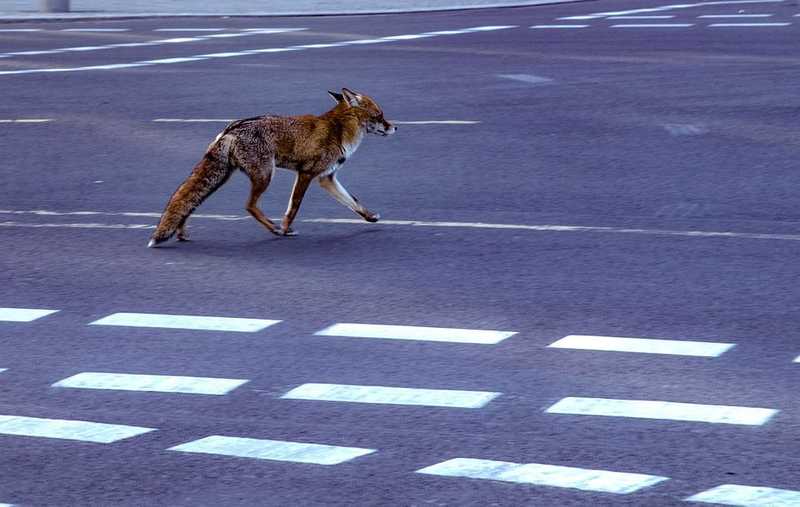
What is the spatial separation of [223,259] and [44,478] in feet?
14.5

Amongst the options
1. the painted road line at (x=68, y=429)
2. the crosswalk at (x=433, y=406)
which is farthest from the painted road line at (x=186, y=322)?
the painted road line at (x=68, y=429)

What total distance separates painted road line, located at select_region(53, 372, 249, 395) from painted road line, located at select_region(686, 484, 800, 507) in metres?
2.55

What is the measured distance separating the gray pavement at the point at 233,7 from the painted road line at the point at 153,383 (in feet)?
85.7

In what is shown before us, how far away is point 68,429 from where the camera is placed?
681 centimetres

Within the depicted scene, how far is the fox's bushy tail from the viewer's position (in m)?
10.8

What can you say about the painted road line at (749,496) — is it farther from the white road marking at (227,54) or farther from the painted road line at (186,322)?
the white road marking at (227,54)

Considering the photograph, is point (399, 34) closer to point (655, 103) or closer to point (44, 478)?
point (655, 103)

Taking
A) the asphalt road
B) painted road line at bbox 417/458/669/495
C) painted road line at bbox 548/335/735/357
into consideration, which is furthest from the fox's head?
painted road line at bbox 417/458/669/495

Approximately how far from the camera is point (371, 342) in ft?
26.8

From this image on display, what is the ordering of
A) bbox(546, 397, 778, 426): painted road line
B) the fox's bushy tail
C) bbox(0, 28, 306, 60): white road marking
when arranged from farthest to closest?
bbox(0, 28, 306, 60): white road marking < the fox's bushy tail < bbox(546, 397, 778, 426): painted road line

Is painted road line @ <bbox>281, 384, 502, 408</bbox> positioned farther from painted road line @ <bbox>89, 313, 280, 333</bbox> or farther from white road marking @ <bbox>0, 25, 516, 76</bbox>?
white road marking @ <bbox>0, 25, 516, 76</bbox>

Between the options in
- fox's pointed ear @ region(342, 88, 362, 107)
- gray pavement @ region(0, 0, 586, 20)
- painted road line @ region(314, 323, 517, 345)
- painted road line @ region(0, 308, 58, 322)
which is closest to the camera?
painted road line @ region(314, 323, 517, 345)

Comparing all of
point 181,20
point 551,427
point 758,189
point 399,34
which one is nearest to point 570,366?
point 551,427

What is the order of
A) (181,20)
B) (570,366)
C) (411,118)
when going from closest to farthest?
(570,366) → (411,118) → (181,20)
